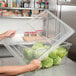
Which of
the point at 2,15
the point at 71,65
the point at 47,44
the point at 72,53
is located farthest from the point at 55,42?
the point at 2,15

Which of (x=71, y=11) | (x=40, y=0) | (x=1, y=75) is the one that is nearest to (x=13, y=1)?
(x=40, y=0)

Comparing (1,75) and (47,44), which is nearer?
(1,75)

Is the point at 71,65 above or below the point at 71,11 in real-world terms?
below

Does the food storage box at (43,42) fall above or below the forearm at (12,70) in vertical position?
above

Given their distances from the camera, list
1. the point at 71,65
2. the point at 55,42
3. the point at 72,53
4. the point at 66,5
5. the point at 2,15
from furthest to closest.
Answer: the point at 2,15, the point at 66,5, the point at 72,53, the point at 71,65, the point at 55,42

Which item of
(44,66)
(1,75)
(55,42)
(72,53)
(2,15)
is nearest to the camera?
(1,75)

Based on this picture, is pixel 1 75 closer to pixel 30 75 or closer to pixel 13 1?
pixel 30 75

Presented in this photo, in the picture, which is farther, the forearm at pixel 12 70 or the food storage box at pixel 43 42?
the food storage box at pixel 43 42

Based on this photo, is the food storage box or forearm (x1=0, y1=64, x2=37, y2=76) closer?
forearm (x1=0, y1=64, x2=37, y2=76)

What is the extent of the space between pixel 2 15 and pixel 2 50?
0.64 m

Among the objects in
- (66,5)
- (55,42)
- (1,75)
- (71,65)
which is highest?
(66,5)

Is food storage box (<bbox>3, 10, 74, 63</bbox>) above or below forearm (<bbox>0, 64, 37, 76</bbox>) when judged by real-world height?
above

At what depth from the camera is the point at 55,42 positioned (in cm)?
120

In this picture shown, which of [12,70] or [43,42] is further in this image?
[43,42]
